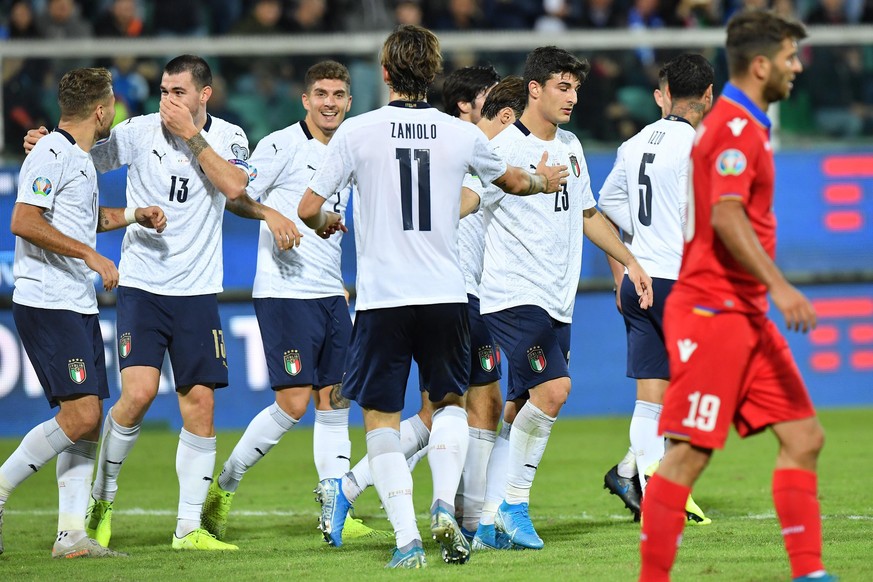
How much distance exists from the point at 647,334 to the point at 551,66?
1.82 meters

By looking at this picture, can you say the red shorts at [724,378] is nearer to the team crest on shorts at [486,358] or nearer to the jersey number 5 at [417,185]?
the jersey number 5 at [417,185]

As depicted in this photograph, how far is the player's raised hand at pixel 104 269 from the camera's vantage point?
6.34 metres

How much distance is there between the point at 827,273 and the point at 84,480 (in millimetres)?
8907

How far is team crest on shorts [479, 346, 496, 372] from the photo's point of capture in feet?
22.4

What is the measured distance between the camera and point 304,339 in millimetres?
7660

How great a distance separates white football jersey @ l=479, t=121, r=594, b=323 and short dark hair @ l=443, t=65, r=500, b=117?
0.74 m

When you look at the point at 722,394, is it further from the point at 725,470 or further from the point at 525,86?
the point at 725,470

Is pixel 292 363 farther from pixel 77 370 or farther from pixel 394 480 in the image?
pixel 394 480

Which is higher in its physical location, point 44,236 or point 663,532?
point 44,236

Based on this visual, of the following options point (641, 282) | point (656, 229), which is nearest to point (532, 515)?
point (641, 282)

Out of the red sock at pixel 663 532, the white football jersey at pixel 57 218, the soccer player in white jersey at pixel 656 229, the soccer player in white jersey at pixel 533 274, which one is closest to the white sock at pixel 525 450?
the soccer player in white jersey at pixel 533 274

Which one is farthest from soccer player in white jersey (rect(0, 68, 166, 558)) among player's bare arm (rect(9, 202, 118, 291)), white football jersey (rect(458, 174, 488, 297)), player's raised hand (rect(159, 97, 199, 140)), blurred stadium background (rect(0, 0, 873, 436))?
blurred stadium background (rect(0, 0, 873, 436))

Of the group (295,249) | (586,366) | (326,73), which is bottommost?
(586,366)

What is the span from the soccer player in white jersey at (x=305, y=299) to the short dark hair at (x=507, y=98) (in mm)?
943
